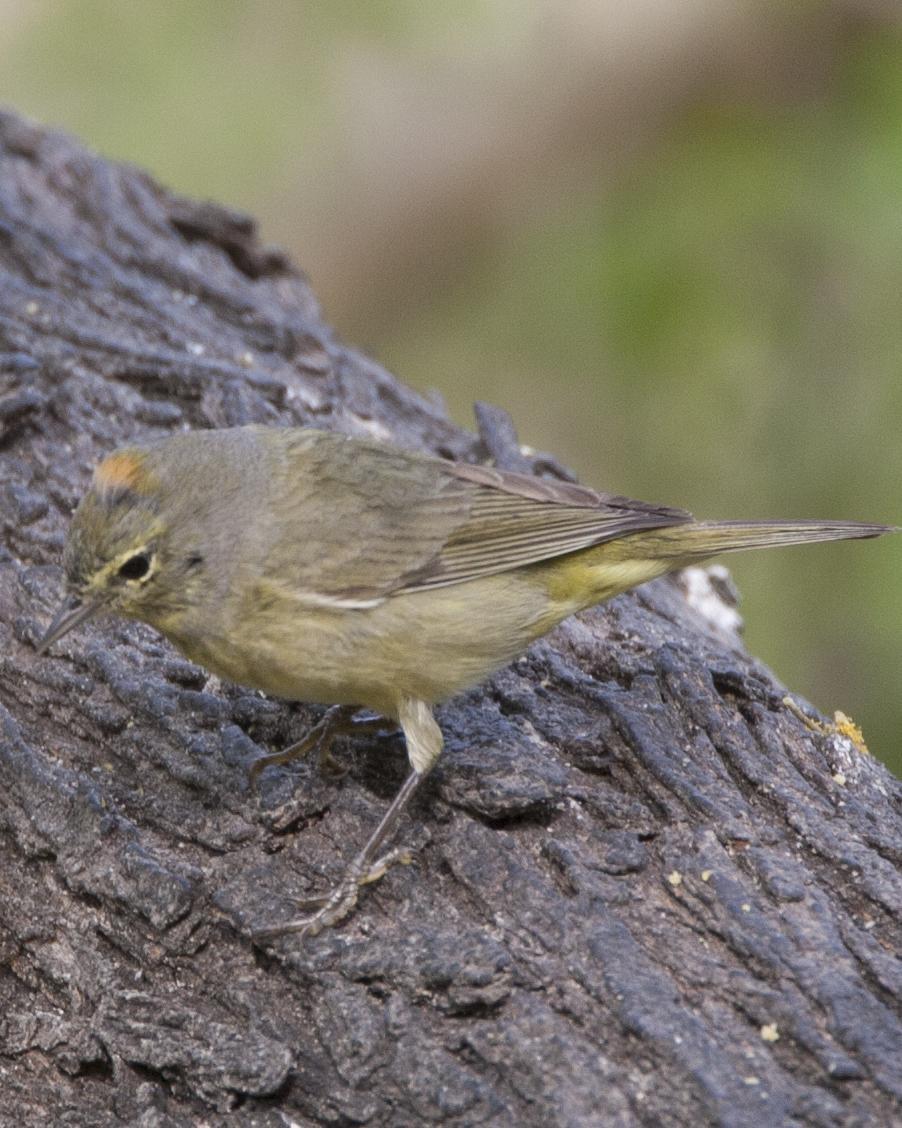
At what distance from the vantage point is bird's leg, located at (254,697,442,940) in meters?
3.30

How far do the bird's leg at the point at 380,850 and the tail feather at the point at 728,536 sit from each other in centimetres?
97

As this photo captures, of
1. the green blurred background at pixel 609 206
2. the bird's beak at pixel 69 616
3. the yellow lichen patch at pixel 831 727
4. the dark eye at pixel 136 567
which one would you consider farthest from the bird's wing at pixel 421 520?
the green blurred background at pixel 609 206

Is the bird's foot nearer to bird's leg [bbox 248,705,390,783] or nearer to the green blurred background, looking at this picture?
bird's leg [bbox 248,705,390,783]

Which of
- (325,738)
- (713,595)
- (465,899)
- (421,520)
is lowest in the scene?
(465,899)

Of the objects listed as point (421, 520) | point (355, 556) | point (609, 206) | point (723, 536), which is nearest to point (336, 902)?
point (355, 556)

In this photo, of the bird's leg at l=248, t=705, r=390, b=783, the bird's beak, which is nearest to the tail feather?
the bird's leg at l=248, t=705, r=390, b=783

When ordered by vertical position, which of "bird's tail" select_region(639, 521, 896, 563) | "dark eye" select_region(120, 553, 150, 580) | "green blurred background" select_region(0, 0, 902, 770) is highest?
"green blurred background" select_region(0, 0, 902, 770)

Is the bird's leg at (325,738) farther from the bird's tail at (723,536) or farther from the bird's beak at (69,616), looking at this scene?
the bird's tail at (723,536)

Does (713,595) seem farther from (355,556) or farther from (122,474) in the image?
(122,474)

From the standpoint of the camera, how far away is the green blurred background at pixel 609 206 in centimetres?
813

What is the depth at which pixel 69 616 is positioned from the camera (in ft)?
12.3

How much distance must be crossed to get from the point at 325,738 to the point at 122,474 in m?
0.98

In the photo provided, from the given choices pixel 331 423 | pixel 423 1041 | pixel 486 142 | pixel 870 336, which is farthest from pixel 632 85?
pixel 423 1041

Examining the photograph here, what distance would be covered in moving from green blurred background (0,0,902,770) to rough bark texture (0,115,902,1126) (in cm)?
379
